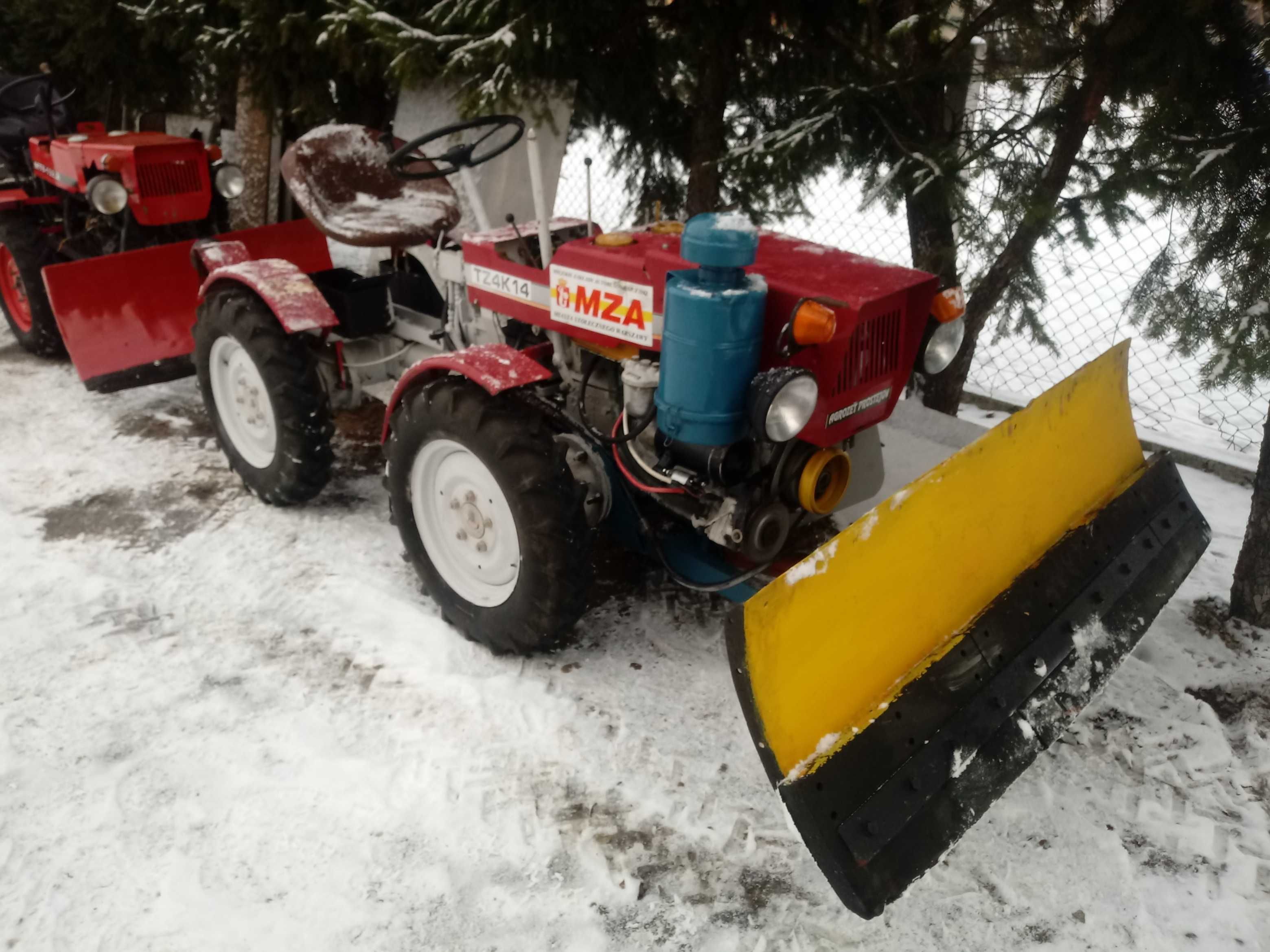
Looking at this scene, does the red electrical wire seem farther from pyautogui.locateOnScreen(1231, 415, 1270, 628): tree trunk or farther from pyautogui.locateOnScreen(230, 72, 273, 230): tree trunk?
pyautogui.locateOnScreen(230, 72, 273, 230): tree trunk

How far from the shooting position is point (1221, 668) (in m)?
2.73

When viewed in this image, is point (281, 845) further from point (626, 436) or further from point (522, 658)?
point (626, 436)

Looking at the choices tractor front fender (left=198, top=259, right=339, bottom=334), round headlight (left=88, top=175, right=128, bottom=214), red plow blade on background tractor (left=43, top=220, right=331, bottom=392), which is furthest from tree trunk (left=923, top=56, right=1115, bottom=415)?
round headlight (left=88, top=175, right=128, bottom=214)

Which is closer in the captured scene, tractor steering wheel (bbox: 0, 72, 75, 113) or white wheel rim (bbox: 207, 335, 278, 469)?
white wheel rim (bbox: 207, 335, 278, 469)

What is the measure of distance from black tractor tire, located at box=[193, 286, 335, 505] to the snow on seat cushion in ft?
1.41

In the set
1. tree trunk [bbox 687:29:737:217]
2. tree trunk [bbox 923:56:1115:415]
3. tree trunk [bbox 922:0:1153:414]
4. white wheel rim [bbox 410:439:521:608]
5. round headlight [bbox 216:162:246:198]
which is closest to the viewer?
white wheel rim [bbox 410:439:521:608]

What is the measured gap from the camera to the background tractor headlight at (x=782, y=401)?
2.00m

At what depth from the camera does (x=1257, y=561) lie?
285 centimetres

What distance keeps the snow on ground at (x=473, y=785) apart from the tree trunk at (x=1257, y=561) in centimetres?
11

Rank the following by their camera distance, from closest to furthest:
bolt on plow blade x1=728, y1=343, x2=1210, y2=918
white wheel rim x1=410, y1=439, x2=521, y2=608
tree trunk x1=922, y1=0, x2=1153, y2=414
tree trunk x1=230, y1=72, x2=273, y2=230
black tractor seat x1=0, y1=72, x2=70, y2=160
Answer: bolt on plow blade x1=728, y1=343, x2=1210, y2=918 → white wheel rim x1=410, y1=439, x2=521, y2=608 → tree trunk x1=922, y1=0, x2=1153, y2=414 → black tractor seat x1=0, y1=72, x2=70, y2=160 → tree trunk x1=230, y1=72, x2=273, y2=230

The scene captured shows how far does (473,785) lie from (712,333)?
1268 mm

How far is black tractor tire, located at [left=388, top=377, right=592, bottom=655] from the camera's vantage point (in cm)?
239

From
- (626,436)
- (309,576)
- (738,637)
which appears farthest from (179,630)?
(738,637)

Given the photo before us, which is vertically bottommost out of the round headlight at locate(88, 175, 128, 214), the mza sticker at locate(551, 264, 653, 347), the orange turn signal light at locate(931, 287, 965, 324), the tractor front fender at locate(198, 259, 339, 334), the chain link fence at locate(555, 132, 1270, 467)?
the chain link fence at locate(555, 132, 1270, 467)
